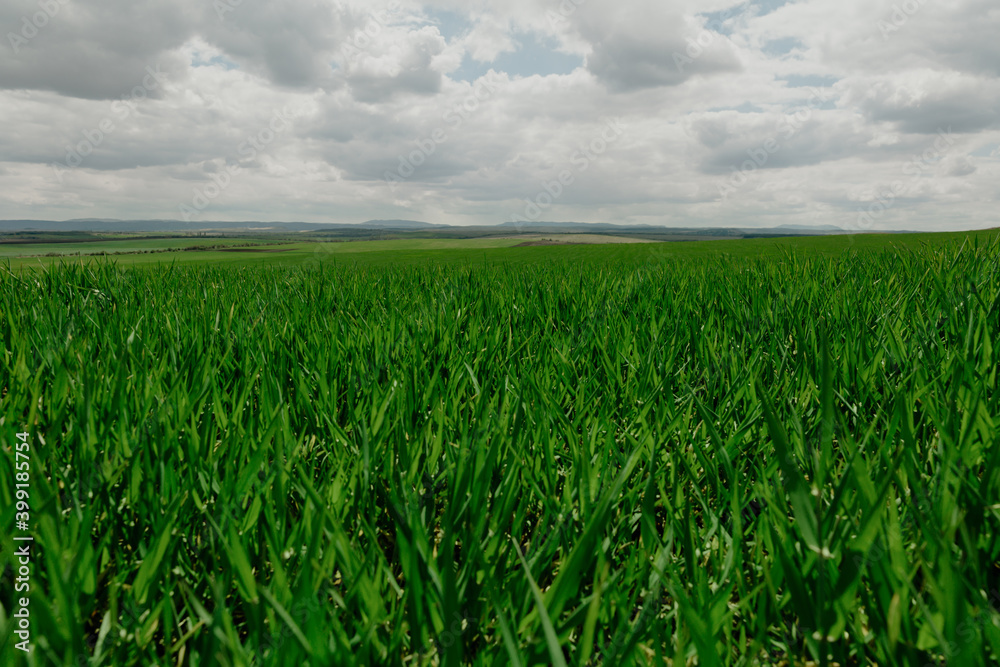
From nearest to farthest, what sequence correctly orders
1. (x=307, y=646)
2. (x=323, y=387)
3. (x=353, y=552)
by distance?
(x=307, y=646)
(x=353, y=552)
(x=323, y=387)

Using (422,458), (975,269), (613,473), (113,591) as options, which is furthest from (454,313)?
(975,269)

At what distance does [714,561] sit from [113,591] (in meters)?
0.89

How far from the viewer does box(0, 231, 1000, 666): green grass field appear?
677 mm

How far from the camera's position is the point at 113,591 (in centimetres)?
67

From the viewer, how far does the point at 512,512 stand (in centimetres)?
105

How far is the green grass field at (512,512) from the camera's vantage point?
0.68 meters

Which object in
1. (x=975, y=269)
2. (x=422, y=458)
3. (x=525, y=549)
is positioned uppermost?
(x=975, y=269)

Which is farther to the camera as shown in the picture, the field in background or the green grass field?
the field in background

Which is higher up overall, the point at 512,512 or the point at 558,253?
the point at 558,253

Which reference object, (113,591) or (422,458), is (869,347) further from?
(113,591)

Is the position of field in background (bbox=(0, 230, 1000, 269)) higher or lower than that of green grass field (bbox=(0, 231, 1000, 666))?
higher

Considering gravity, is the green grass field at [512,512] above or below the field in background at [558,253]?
below

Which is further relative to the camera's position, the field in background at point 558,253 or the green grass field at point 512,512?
the field in background at point 558,253

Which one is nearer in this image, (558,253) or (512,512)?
(512,512)
